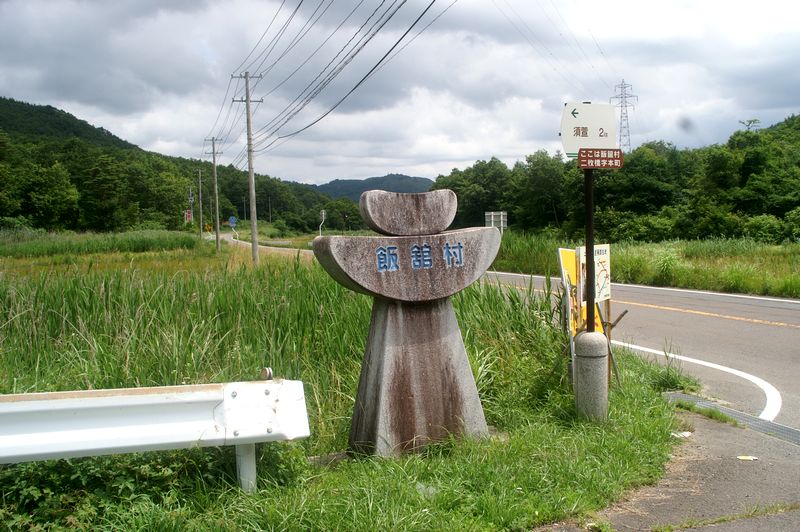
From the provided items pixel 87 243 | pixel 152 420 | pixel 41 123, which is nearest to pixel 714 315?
pixel 152 420

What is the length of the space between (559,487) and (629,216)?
4451cm

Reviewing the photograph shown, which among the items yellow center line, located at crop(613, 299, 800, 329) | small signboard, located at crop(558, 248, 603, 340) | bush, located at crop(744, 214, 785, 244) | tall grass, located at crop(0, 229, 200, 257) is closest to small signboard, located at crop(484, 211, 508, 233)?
yellow center line, located at crop(613, 299, 800, 329)

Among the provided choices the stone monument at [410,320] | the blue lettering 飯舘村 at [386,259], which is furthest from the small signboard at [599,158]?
the blue lettering 飯舘村 at [386,259]

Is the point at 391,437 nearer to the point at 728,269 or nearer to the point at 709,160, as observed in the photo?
the point at 728,269

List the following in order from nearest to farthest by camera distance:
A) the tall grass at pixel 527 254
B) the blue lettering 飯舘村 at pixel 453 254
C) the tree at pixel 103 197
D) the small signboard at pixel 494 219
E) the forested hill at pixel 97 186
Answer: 1. the blue lettering 飯舘村 at pixel 453 254
2. the tall grass at pixel 527 254
3. the small signboard at pixel 494 219
4. the forested hill at pixel 97 186
5. the tree at pixel 103 197

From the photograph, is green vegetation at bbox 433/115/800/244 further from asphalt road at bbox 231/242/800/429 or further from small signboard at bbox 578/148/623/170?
small signboard at bbox 578/148/623/170

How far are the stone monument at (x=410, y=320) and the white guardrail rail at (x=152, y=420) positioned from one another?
917mm

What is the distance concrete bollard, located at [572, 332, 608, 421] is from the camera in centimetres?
468

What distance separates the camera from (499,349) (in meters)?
6.17

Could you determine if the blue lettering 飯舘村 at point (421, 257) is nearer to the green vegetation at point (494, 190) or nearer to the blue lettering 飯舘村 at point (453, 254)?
the blue lettering 飯舘村 at point (453, 254)

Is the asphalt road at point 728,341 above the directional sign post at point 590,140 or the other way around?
the other way around

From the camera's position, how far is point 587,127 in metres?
4.91

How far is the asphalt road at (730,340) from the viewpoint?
6609 mm

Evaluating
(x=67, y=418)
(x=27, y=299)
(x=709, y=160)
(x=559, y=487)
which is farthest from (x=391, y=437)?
(x=709, y=160)
